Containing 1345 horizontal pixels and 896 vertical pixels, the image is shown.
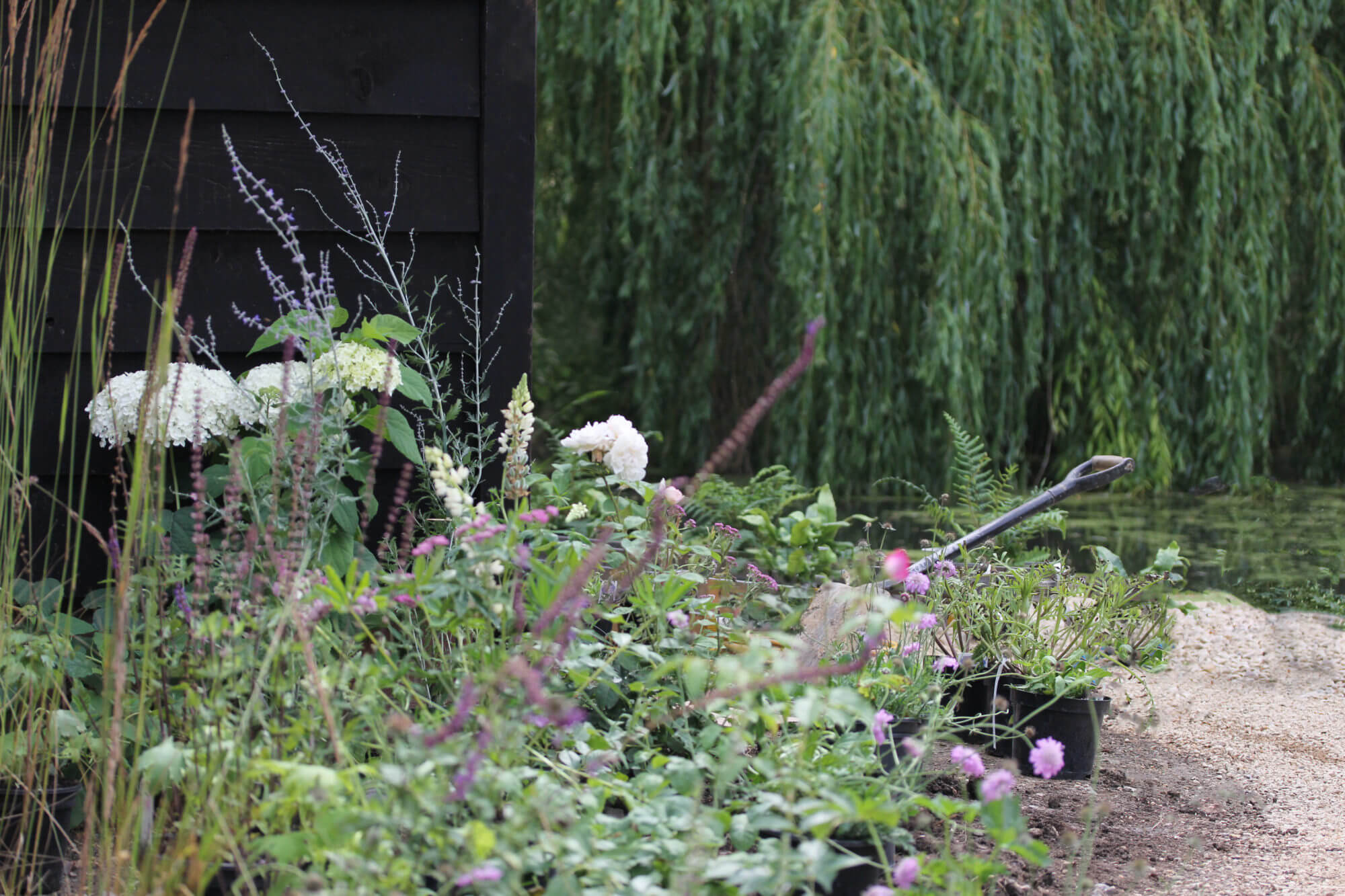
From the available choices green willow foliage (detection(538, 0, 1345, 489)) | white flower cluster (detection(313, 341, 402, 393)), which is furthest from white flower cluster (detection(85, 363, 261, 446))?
green willow foliage (detection(538, 0, 1345, 489))

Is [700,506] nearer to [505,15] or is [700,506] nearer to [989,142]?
[505,15]

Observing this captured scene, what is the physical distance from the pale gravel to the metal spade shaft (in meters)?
0.55

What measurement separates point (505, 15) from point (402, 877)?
179 cm

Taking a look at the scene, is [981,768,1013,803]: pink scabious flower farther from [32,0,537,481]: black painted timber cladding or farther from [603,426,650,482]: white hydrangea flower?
[32,0,537,481]: black painted timber cladding

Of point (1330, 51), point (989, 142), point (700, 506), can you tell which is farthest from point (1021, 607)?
point (1330, 51)

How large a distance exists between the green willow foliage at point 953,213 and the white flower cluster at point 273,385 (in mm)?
2943

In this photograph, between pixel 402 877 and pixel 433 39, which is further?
pixel 433 39

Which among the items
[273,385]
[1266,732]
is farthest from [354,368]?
[1266,732]

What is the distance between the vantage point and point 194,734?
1500 millimetres

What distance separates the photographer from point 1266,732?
110 inches

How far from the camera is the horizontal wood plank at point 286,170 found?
2.38m

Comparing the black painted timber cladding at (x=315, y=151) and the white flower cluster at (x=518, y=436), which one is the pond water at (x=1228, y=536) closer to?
the black painted timber cladding at (x=315, y=151)

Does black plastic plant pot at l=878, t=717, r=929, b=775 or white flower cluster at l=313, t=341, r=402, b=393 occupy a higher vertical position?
white flower cluster at l=313, t=341, r=402, b=393

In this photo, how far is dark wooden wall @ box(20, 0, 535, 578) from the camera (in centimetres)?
238
